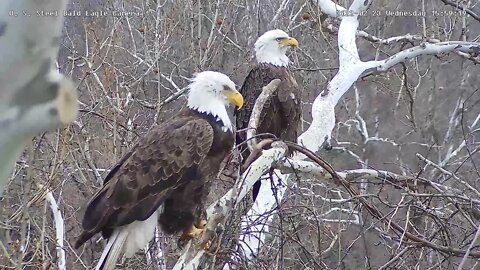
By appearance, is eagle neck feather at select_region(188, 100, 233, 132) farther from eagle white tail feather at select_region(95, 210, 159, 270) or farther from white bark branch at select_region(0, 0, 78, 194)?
white bark branch at select_region(0, 0, 78, 194)

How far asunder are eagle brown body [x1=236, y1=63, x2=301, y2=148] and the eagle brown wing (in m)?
1.43

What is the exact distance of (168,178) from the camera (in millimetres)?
3436

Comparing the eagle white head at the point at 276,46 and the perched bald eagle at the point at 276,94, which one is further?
the eagle white head at the point at 276,46

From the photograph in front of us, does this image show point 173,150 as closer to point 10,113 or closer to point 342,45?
point 342,45

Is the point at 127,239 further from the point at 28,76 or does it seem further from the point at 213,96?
the point at 28,76

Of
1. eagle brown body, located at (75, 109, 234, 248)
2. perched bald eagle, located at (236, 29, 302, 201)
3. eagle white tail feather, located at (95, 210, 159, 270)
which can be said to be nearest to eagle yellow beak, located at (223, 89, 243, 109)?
eagle brown body, located at (75, 109, 234, 248)

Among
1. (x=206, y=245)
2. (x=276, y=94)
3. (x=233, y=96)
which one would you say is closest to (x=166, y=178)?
(x=233, y=96)

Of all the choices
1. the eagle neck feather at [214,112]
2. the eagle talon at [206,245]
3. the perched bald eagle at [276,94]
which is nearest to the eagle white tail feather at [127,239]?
the eagle neck feather at [214,112]

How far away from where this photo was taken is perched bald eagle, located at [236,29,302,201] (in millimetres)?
4930

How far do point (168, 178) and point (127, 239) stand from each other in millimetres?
384

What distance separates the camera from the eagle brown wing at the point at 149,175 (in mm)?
3238

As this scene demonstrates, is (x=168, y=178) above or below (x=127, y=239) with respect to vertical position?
above

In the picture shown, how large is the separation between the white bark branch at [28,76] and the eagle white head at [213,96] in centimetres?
309

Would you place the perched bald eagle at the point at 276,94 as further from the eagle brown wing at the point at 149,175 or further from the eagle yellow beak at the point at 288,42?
the eagle brown wing at the point at 149,175
